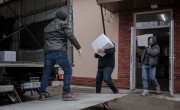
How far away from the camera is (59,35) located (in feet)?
18.7

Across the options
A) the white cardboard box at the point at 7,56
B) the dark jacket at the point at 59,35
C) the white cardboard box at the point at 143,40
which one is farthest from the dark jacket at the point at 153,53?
the white cardboard box at the point at 7,56

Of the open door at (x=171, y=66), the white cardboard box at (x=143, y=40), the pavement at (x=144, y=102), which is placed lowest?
the pavement at (x=144, y=102)

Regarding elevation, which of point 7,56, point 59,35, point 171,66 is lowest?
point 171,66

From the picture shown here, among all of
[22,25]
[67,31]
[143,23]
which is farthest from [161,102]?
[22,25]

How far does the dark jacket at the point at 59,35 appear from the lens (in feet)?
18.5

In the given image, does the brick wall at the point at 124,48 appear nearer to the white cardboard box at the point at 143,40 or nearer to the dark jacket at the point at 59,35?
the white cardboard box at the point at 143,40

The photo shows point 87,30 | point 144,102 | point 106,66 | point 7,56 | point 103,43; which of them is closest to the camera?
point 103,43

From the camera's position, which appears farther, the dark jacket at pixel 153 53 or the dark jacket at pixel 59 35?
the dark jacket at pixel 153 53

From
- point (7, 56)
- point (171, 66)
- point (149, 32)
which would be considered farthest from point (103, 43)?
point (149, 32)

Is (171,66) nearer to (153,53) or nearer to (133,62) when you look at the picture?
(153,53)

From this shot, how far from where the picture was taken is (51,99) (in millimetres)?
5809

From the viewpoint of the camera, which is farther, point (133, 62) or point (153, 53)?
point (133, 62)

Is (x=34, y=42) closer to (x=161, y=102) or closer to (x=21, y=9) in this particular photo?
(x=21, y=9)

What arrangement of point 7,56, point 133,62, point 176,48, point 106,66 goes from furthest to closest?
1. point 133,62
2. point 176,48
3. point 7,56
4. point 106,66
